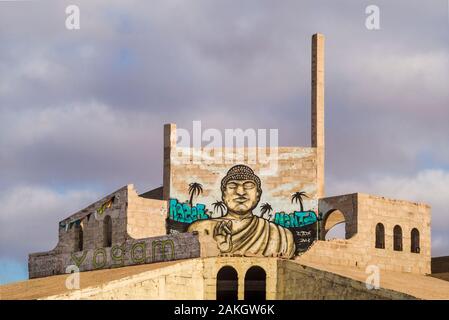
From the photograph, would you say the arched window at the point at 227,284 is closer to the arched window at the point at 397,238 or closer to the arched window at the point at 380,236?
the arched window at the point at 380,236

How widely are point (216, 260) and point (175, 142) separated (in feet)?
44.8

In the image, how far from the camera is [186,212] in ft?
236

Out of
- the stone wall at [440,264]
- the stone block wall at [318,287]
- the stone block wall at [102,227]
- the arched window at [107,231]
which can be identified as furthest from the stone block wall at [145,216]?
the stone wall at [440,264]

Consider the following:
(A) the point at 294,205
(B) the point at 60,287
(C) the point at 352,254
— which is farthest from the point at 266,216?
(B) the point at 60,287

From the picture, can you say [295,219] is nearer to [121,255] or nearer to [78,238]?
[121,255]

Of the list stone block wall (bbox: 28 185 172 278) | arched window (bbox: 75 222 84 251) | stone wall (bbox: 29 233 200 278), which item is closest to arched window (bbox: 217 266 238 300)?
stone wall (bbox: 29 233 200 278)

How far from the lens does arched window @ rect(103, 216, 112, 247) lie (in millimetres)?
71912

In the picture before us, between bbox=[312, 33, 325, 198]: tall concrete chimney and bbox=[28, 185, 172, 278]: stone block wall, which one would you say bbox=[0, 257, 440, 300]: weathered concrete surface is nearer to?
bbox=[28, 185, 172, 278]: stone block wall

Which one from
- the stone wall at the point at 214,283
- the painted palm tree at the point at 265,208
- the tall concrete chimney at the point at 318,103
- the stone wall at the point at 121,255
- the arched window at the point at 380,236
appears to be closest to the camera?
the stone wall at the point at 214,283

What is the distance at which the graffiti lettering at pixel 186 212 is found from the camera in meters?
71.7

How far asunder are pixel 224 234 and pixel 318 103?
36.3 ft

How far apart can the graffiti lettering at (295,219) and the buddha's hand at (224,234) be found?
323cm

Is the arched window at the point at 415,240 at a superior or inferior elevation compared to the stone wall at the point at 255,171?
inferior
